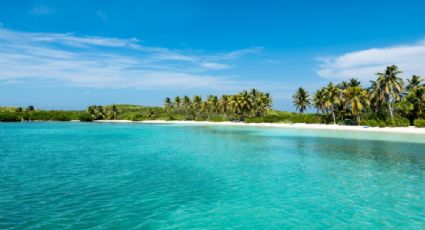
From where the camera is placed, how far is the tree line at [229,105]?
129m

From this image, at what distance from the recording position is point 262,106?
131 metres

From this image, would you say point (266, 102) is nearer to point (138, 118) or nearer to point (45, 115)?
point (138, 118)

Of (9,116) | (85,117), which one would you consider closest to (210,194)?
(85,117)

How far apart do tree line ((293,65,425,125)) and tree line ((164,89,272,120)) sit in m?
29.0

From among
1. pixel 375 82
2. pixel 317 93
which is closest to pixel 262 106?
pixel 317 93

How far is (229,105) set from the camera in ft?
445

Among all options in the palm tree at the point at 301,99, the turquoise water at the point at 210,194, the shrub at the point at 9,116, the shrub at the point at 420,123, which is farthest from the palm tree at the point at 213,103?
the turquoise water at the point at 210,194

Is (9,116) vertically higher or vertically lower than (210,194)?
higher

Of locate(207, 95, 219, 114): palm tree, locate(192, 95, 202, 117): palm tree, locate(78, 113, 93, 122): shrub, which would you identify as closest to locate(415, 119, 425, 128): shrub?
locate(207, 95, 219, 114): palm tree

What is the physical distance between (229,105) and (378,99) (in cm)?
5943

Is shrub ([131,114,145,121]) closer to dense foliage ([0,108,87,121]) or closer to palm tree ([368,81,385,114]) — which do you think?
dense foliage ([0,108,87,121])

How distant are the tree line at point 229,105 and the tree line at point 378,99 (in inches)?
1142

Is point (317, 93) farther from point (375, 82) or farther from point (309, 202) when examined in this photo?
point (309, 202)

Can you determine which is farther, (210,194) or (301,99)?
(301,99)
